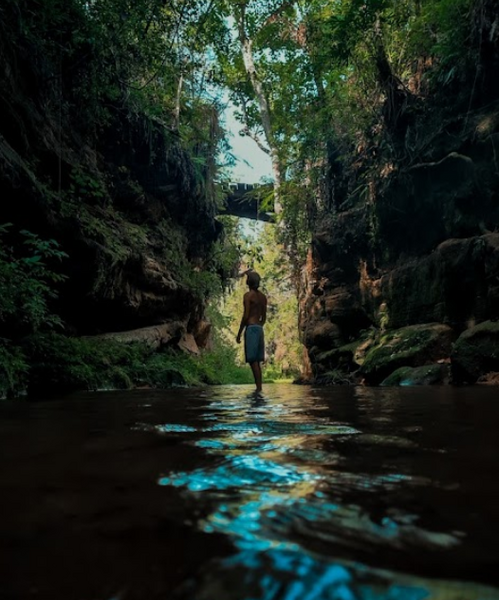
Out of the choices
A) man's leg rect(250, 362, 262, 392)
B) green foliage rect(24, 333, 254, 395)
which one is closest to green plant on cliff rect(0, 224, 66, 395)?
green foliage rect(24, 333, 254, 395)

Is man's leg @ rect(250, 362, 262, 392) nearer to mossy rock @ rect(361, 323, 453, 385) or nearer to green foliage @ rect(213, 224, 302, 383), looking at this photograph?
mossy rock @ rect(361, 323, 453, 385)

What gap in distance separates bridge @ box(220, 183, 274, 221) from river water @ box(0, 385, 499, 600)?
65.9 feet

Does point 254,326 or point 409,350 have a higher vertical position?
point 254,326

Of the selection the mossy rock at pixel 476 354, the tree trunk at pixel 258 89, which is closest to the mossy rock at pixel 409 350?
the mossy rock at pixel 476 354

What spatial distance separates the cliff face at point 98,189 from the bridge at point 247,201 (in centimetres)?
560

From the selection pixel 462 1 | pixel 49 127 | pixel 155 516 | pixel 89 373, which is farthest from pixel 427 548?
pixel 462 1

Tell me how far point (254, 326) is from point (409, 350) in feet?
13.7

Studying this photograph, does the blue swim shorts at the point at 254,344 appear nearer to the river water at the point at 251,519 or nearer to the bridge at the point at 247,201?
the river water at the point at 251,519

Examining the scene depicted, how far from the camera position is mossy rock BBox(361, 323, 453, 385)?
1001 centimetres

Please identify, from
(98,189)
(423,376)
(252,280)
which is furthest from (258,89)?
(423,376)

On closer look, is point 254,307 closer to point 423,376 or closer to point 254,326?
point 254,326

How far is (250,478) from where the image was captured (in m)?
1.25

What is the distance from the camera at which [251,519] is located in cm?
91

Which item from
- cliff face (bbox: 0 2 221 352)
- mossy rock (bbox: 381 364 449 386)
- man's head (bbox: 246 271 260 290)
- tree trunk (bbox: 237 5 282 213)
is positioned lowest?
mossy rock (bbox: 381 364 449 386)
